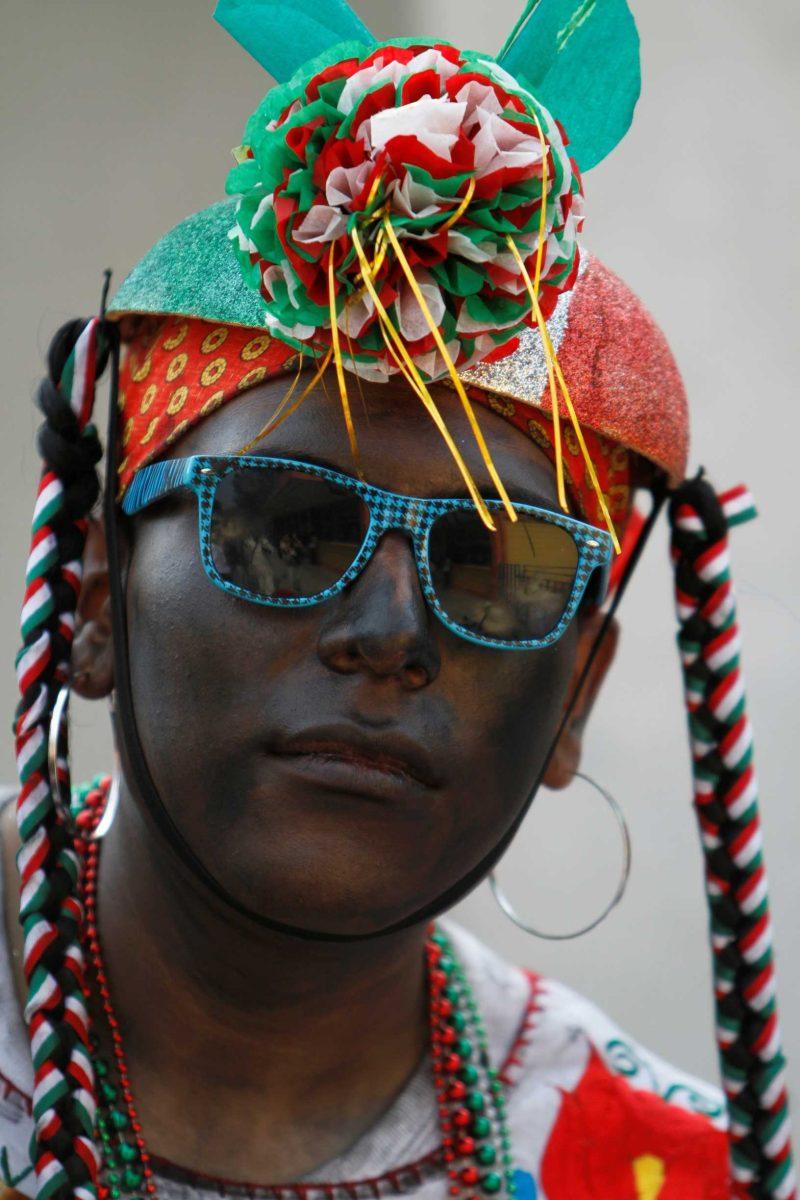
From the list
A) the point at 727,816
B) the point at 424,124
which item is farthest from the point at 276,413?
the point at 727,816

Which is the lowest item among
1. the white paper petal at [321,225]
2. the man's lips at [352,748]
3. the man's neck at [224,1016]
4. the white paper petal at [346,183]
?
the man's neck at [224,1016]

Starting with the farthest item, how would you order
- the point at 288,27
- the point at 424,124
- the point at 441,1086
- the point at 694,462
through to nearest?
1. the point at 694,462
2. the point at 441,1086
3. the point at 288,27
4. the point at 424,124

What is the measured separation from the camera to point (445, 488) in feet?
6.77

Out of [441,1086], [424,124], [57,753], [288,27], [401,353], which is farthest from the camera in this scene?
[441,1086]

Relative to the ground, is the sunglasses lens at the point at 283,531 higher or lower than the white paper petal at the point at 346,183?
lower

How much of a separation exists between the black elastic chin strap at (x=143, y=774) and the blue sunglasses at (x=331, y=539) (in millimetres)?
185

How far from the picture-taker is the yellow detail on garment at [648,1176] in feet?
8.23

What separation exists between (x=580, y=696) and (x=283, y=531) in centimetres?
73

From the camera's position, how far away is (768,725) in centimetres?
392

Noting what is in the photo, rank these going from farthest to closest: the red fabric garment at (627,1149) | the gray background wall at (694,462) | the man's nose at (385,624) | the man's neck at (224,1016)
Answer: the gray background wall at (694,462) < the red fabric garment at (627,1149) < the man's neck at (224,1016) < the man's nose at (385,624)

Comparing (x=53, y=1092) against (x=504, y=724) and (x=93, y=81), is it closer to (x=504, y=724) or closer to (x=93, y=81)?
(x=504, y=724)

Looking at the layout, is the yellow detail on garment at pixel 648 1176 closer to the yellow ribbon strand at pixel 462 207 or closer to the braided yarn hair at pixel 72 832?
the braided yarn hair at pixel 72 832

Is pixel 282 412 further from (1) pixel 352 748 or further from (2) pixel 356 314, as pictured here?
(1) pixel 352 748

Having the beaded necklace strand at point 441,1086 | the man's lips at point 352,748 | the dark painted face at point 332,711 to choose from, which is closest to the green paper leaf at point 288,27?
the dark painted face at point 332,711
